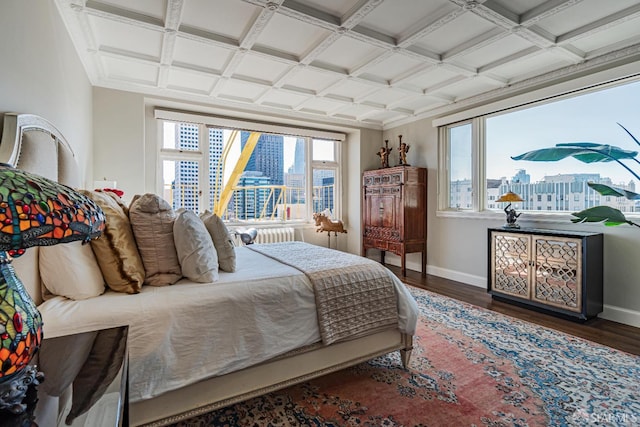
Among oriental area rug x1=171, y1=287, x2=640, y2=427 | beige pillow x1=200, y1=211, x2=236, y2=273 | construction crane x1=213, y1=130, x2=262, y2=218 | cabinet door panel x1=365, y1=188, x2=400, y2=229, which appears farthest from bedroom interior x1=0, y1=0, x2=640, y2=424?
beige pillow x1=200, y1=211, x2=236, y2=273

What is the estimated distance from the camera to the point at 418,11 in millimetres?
2422

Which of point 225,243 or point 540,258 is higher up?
point 225,243

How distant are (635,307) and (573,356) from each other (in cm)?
126

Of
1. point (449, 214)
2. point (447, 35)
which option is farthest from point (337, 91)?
point (449, 214)

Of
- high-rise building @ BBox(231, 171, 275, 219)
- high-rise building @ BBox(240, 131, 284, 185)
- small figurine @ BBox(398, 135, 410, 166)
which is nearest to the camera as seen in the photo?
small figurine @ BBox(398, 135, 410, 166)

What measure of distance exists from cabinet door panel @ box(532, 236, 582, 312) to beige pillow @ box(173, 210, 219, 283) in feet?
10.7

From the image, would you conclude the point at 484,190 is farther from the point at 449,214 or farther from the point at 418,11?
the point at 418,11

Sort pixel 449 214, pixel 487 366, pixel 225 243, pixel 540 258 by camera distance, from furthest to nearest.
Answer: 1. pixel 449 214
2. pixel 540 258
3. pixel 487 366
4. pixel 225 243

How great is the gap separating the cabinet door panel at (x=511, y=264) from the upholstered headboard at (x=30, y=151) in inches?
158

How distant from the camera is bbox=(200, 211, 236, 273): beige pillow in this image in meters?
1.95

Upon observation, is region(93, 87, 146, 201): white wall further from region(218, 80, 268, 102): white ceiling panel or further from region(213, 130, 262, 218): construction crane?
region(213, 130, 262, 218): construction crane

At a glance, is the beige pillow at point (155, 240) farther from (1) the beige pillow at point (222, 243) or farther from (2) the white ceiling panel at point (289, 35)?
(2) the white ceiling panel at point (289, 35)

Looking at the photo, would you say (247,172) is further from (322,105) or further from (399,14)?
(399,14)

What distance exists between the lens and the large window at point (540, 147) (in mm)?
3125
